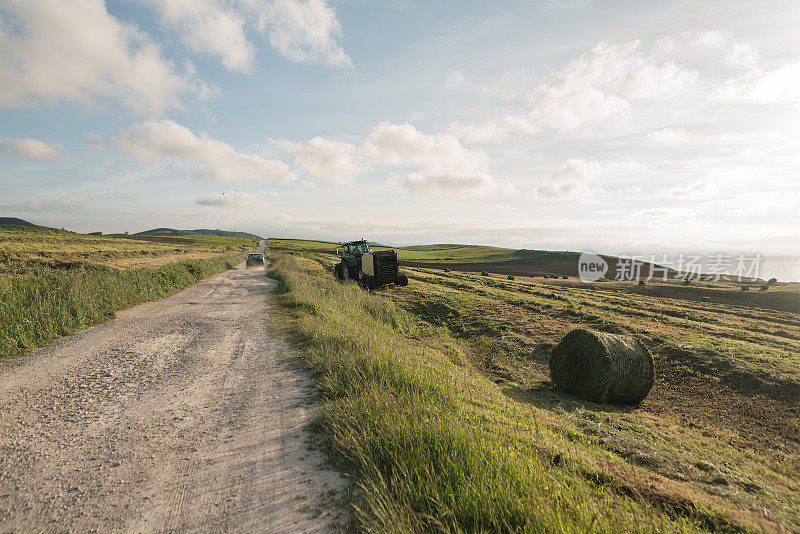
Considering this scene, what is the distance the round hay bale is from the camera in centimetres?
773

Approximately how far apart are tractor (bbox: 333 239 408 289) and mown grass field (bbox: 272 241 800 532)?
9.79m

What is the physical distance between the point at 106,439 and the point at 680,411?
423 inches

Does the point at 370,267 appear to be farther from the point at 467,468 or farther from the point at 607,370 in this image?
the point at 467,468

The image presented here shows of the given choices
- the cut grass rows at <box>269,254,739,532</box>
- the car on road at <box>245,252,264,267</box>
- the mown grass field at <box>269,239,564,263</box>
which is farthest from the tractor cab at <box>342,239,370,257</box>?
the mown grass field at <box>269,239,564,263</box>

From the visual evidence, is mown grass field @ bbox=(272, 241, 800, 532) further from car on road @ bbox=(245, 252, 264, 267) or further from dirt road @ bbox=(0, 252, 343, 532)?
car on road @ bbox=(245, 252, 264, 267)

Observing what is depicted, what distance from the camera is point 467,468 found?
3.22 metres

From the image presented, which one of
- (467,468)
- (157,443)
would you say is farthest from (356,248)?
(467,468)

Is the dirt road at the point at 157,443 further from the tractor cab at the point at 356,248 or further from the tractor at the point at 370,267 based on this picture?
the tractor cab at the point at 356,248

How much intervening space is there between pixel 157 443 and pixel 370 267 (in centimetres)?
1884

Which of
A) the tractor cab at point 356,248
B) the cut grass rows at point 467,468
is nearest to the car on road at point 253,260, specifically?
the tractor cab at point 356,248

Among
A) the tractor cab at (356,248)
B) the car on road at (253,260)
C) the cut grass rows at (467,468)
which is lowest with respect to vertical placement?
the car on road at (253,260)

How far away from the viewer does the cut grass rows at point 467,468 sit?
2633 mm

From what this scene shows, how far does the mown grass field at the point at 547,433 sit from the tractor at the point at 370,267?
9793 mm

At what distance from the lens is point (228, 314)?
13.5 meters
